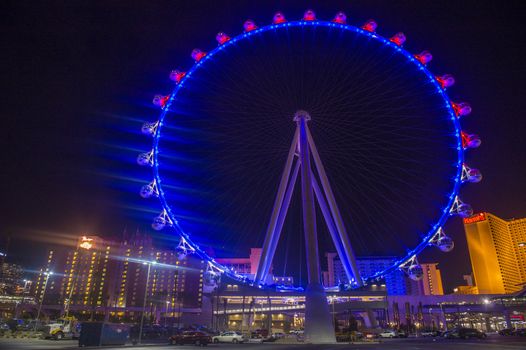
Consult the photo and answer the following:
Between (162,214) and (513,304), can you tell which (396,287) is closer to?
(513,304)

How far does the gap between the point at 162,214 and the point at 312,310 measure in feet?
46.3

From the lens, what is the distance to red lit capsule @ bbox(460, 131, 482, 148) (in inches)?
1115

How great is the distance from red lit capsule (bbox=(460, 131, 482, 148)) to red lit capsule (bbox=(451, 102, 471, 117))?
143cm

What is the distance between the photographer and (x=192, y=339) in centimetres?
3531

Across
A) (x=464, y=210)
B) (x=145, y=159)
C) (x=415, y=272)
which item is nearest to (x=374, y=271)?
(x=415, y=272)

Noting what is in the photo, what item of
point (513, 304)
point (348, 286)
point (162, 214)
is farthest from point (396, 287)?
point (162, 214)

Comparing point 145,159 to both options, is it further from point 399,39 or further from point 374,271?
point 374,271

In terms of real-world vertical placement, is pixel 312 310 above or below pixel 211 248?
below

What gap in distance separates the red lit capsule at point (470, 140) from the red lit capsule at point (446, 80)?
12.4 ft

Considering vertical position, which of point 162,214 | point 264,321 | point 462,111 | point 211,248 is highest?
point 462,111

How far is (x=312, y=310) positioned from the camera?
91.2 feet

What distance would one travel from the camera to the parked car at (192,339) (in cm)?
3444

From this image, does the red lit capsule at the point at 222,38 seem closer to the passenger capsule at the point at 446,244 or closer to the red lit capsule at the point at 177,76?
the red lit capsule at the point at 177,76

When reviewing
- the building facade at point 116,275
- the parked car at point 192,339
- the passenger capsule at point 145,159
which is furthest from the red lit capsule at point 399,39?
the building facade at point 116,275
